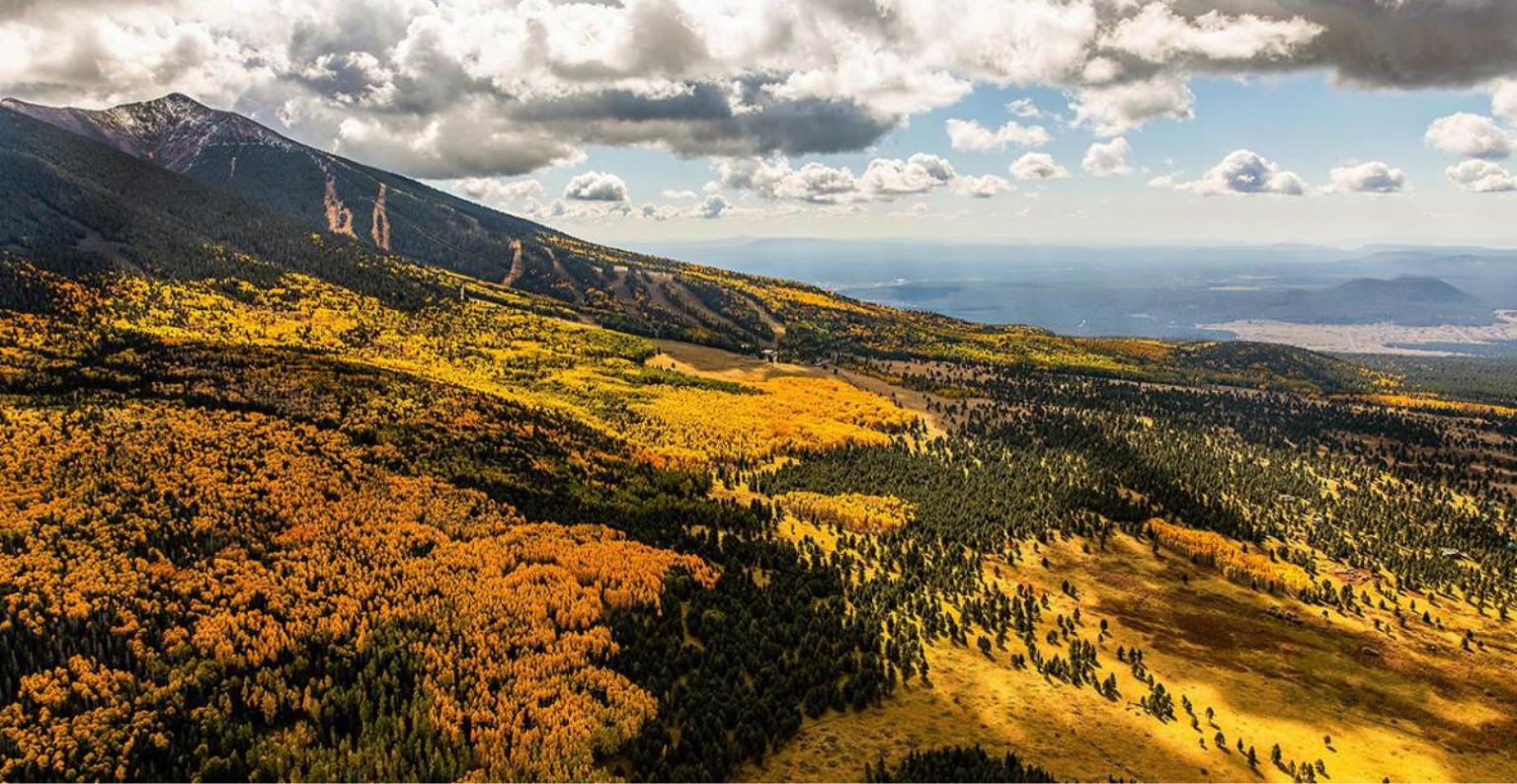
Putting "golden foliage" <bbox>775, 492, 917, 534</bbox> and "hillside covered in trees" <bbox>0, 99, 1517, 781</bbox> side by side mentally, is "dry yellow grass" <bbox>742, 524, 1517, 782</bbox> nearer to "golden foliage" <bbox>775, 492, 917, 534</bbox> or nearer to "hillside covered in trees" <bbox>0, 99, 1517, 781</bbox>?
"hillside covered in trees" <bbox>0, 99, 1517, 781</bbox>

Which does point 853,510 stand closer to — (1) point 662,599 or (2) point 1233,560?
(1) point 662,599

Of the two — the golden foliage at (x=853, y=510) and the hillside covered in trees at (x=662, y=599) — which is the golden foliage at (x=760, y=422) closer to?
the hillside covered in trees at (x=662, y=599)

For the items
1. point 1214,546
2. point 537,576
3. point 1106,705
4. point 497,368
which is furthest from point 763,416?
point 1106,705

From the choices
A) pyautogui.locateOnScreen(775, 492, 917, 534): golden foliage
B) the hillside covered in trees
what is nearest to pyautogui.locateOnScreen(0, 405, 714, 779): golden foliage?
the hillside covered in trees

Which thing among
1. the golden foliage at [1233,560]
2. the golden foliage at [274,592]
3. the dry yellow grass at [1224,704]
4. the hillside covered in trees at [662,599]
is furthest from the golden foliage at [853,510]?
the golden foliage at [1233,560]

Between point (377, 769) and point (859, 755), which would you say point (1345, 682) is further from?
point (377, 769)

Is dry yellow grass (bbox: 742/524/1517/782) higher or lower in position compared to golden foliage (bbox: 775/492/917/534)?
lower
